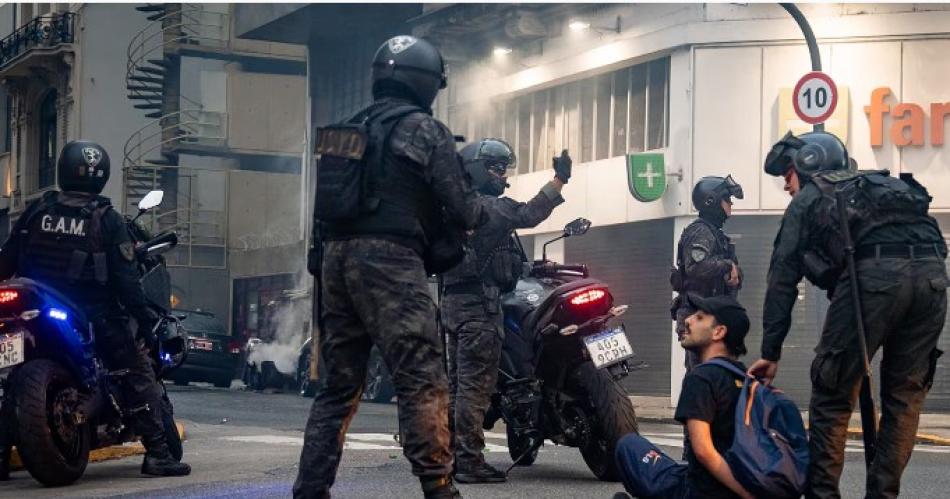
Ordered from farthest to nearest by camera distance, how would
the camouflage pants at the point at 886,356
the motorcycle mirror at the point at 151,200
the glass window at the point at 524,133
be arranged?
1. the glass window at the point at 524,133
2. the motorcycle mirror at the point at 151,200
3. the camouflage pants at the point at 886,356

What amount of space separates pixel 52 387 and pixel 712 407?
3811 mm

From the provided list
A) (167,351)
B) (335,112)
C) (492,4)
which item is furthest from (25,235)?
(335,112)

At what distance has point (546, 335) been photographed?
27.1 ft

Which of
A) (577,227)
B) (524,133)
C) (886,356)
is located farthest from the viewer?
(524,133)

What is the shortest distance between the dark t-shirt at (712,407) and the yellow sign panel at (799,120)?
15.2m

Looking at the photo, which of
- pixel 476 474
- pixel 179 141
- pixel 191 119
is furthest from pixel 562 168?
Result: pixel 191 119

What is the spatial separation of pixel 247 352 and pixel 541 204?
19.8 metres

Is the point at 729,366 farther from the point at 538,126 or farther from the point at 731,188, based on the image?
the point at 538,126

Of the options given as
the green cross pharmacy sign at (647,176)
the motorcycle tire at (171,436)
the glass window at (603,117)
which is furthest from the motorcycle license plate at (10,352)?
the glass window at (603,117)

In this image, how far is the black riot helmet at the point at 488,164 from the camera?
28.4ft

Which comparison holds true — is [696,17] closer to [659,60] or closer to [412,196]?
[659,60]

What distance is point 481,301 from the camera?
27.5ft

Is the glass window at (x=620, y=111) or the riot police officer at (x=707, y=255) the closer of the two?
the riot police officer at (x=707, y=255)

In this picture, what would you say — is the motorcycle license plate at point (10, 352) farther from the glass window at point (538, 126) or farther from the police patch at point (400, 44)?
the glass window at point (538, 126)
